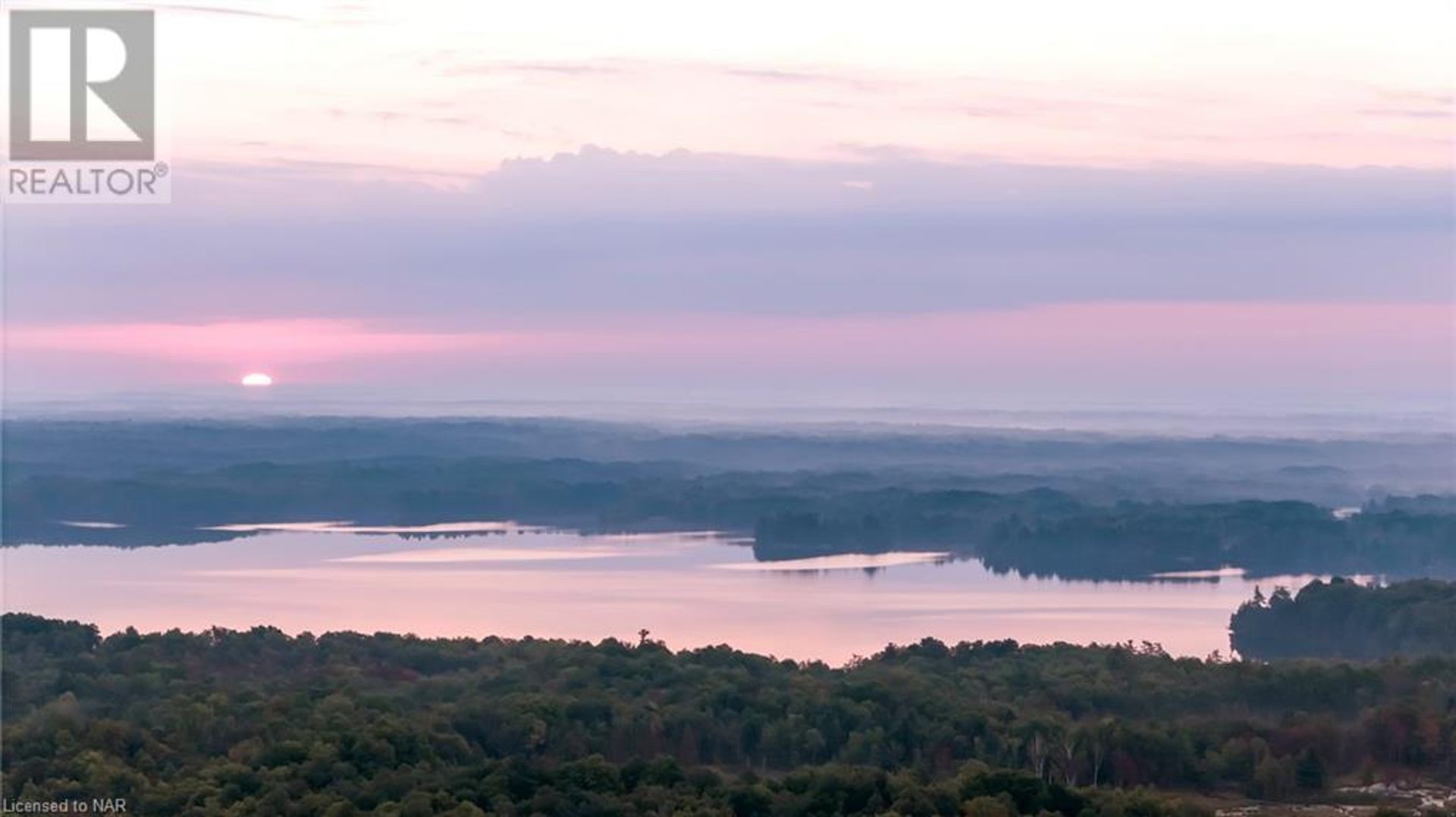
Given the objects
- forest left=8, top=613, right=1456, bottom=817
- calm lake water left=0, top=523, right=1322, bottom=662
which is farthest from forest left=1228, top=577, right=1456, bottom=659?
forest left=8, top=613, right=1456, bottom=817

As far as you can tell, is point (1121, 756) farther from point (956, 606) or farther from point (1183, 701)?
point (956, 606)

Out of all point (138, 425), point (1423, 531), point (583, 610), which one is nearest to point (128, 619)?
point (583, 610)

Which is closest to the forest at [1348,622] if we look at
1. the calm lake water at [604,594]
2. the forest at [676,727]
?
the calm lake water at [604,594]

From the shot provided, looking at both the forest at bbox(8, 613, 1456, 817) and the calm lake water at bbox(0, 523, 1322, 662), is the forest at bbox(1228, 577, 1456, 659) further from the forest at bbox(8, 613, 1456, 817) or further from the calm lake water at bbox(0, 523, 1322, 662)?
the forest at bbox(8, 613, 1456, 817)

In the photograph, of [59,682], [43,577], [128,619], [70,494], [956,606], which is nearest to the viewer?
[59,682]

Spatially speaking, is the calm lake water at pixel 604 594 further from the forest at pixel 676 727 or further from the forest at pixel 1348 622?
the forest at pixel 676 727
